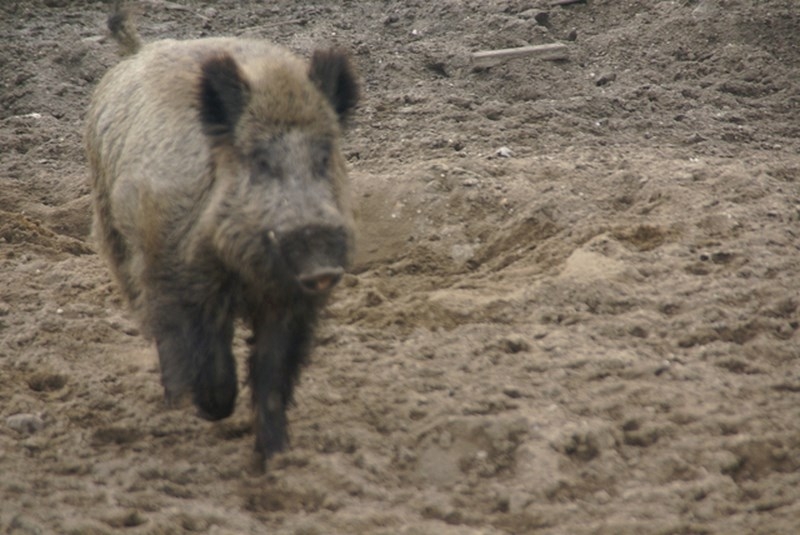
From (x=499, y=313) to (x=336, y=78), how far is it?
1.66 metres

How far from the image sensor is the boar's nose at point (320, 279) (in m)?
4.29

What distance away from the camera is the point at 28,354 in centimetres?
576

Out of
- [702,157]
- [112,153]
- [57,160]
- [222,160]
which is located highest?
[222,160]

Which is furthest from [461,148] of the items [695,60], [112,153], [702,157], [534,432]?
[534,432]

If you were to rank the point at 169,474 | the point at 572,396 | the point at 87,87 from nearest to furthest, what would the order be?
the point at 169,474
the point at 572,396
the point at 87,87

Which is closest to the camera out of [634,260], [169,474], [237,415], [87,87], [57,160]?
[169,474]

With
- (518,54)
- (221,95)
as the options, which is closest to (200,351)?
(221,95)

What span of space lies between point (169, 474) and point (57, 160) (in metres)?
4.49

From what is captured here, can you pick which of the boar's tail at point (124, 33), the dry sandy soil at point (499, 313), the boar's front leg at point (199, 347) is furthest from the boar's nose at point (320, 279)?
the boar's tail at point (124, 33)

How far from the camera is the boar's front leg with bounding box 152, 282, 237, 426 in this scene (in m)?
4.93

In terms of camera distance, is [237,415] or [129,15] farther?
[129,15]

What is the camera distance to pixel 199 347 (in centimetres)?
497

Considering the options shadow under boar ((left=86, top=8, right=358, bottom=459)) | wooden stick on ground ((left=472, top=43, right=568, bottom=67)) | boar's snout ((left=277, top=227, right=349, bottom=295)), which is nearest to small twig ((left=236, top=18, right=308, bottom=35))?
wooden stick on ground ((left=472, top=43, right=568, bottom=67))

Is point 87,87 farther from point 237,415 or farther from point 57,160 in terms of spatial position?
point 237,415
